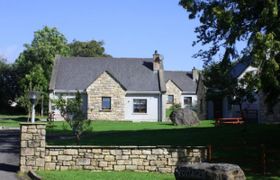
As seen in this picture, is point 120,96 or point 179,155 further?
point 120,96

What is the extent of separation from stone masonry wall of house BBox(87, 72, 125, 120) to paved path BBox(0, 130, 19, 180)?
20338mm

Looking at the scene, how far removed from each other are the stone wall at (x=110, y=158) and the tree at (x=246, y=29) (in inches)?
180

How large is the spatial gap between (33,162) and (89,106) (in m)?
31.8

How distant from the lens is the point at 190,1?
2030cm

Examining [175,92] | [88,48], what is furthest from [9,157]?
[88,48]

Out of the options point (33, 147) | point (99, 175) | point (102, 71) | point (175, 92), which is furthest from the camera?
point (175, 92)

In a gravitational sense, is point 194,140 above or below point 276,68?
below

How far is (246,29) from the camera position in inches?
738

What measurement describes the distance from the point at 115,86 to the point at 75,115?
1106 inches

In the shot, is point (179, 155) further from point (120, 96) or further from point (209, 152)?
point (120, 96)

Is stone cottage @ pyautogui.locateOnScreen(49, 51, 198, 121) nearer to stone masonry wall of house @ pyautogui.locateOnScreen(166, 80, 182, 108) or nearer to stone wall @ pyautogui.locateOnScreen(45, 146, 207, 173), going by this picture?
stone masonry wall of house @ pyautogui.locateOnScreen(166, 80, 182, 108)

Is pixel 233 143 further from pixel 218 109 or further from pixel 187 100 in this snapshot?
pixel 187 100

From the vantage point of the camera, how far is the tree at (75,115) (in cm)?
2288

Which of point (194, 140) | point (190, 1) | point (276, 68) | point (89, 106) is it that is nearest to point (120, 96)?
point (89, 106)
